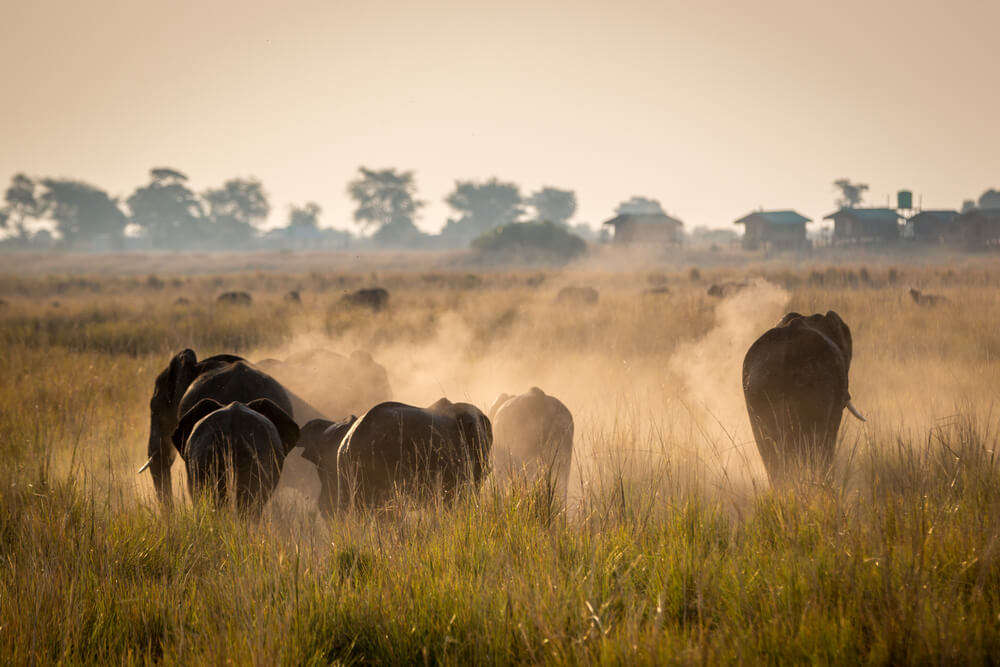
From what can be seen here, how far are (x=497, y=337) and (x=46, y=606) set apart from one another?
39.5ft

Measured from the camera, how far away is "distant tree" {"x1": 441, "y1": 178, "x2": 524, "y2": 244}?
120625 mm

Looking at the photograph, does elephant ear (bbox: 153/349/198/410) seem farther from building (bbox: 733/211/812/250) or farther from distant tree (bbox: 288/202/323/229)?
distant tree (bbox: 288/202/323/229)

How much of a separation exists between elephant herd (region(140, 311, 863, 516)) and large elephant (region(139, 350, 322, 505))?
0.01 meters

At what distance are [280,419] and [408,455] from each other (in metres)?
0.92

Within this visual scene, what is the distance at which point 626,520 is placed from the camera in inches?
164

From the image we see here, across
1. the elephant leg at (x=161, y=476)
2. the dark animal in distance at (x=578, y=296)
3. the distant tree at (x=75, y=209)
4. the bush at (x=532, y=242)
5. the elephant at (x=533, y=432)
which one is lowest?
the elephant leg at (x=161, y=476)

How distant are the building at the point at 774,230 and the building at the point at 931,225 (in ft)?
29.5

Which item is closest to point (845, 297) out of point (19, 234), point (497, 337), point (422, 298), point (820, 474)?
point (497, 337)

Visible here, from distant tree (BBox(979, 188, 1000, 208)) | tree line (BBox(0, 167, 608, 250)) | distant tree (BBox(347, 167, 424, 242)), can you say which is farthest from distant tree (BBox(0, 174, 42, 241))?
distant tree (BBox(979, 188, 1000, 208))

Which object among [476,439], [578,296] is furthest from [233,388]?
[578,296]

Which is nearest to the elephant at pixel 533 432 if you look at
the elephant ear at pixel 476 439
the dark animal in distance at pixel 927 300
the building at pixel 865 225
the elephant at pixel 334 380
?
the elephant ear at pixel 476 439

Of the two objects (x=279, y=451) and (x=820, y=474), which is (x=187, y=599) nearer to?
(x=279, y=451)

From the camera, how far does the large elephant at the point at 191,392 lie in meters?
A: 5.56

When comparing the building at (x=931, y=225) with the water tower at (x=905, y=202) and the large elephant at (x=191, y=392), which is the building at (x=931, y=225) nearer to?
the water tower at (x=905, y=202)
